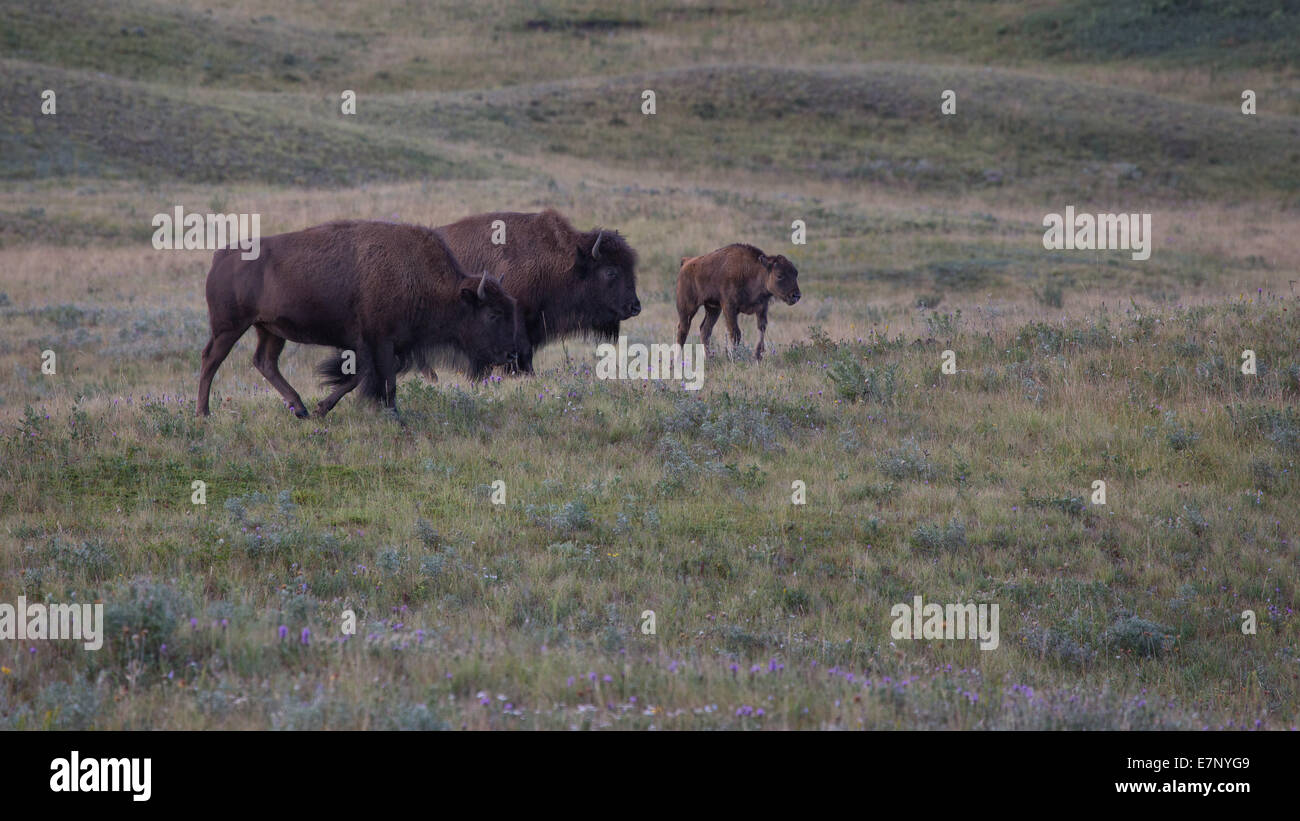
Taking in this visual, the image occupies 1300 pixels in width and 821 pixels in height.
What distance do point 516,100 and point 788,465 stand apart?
48.7 m

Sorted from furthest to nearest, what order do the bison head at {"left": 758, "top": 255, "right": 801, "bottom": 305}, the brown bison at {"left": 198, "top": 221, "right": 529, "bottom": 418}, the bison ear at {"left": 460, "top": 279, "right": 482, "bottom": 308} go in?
the bison head at {"left": 758, "top": 255, "right": 801, "bottom": 305}
the bison ear at {"left": 460, "top": 279, "right": 482, "bottom": 308}
the brown bison at {"left": 198, "top": 221, "right": 529, "bottom": 418}

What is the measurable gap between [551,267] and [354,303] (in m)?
3.55

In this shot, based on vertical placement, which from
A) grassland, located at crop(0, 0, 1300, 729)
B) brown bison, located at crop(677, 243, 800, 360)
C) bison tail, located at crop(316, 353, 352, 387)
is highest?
brown bison, located at crop(677, 243, 800, 360)

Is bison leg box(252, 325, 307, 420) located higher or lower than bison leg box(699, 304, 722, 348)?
lower

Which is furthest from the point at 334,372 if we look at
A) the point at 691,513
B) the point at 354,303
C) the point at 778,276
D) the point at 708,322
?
the point at 778,276

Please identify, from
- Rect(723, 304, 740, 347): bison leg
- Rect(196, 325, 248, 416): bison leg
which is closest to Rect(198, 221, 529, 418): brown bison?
Rect(196, 325, 248, 416): bison leg

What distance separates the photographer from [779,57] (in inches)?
2788

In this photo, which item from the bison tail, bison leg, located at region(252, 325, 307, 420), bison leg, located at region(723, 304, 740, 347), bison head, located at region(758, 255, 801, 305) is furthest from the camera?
bison head, located at region(758, 255, 801, 305)

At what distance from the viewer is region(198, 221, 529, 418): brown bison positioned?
10477mm

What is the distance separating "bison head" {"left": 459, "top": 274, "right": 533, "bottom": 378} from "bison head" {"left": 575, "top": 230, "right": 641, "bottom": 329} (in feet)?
8.09

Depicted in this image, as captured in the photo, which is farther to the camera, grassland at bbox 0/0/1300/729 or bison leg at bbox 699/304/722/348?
bison leg at bbox 699/304/722/348

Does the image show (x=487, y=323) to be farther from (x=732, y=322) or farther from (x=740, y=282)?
(x=740, y=282)

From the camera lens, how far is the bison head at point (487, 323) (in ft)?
36.7

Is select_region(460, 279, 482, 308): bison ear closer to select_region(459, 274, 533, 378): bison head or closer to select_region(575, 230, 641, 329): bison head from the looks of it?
select_region(459, 274, 533, 378): bison head
